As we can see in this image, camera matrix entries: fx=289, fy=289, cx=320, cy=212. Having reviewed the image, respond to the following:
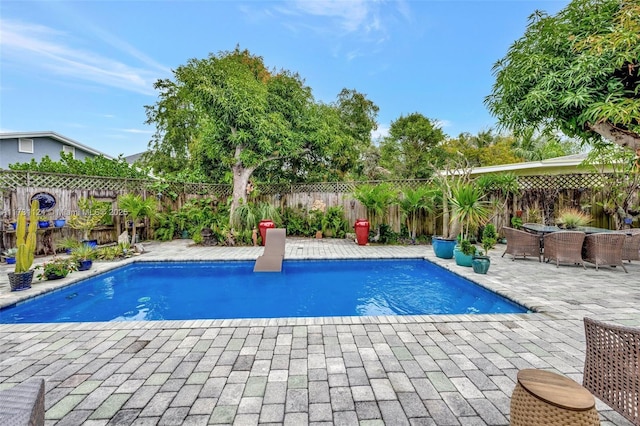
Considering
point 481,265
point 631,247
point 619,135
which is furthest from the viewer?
point 631,247

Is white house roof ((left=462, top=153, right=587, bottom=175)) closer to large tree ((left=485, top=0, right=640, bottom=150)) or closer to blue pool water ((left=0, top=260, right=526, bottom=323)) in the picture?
large tree ((left=485, top=0, right=640, bottom=150))

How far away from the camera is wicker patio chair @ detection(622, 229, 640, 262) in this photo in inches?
230

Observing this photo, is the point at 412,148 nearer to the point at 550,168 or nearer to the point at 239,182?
the point at 550,168

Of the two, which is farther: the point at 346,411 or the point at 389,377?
the point at 389,377

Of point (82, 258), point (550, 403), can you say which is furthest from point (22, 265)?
point (550, 403)

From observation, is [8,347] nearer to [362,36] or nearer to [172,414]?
[172,414]

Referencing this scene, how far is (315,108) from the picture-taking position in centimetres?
1023

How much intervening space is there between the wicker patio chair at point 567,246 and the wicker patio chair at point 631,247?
3.49 ft

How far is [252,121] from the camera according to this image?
8609mm

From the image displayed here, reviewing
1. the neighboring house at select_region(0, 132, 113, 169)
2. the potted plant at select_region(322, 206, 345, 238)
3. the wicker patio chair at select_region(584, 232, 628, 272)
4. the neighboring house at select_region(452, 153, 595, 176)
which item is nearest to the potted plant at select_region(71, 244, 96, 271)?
the potted plant at select_region(322, 206, 345, 238)

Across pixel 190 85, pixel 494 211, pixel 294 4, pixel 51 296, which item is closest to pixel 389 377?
pixel 51 296

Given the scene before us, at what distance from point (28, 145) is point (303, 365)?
60.4 ft

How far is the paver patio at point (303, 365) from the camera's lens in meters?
1.85

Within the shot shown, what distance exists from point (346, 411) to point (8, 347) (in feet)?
10.8
